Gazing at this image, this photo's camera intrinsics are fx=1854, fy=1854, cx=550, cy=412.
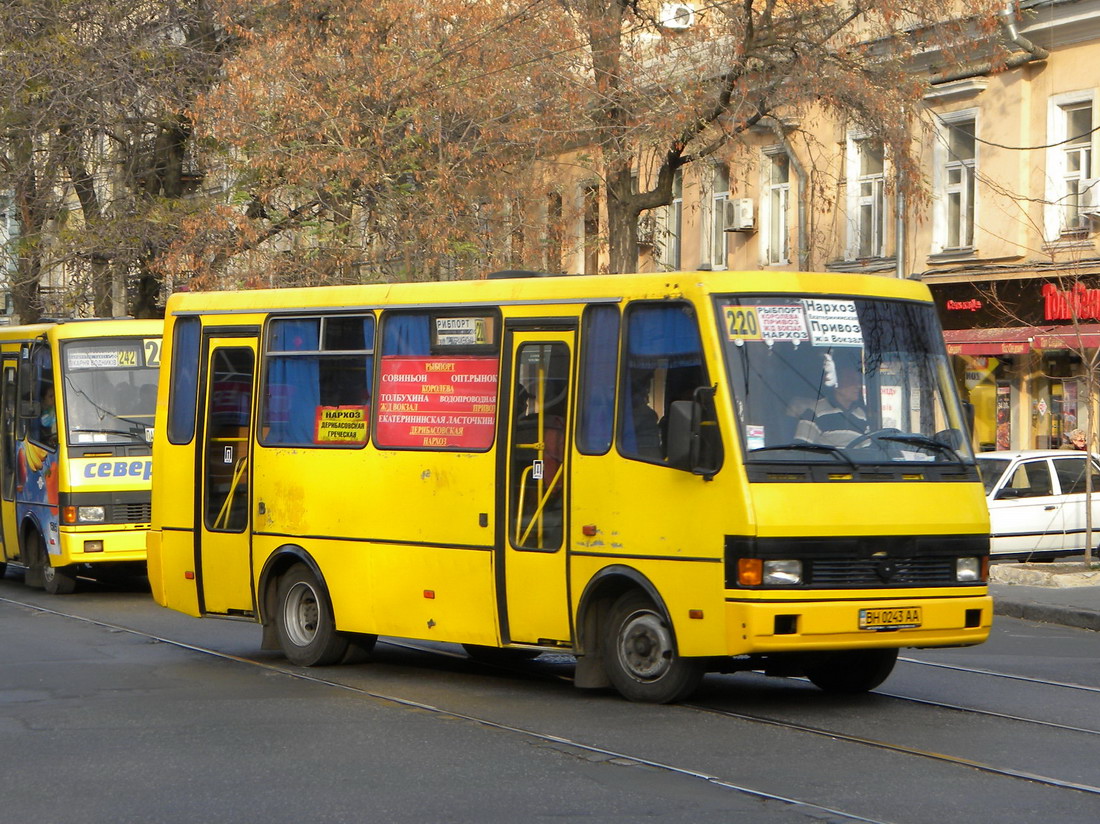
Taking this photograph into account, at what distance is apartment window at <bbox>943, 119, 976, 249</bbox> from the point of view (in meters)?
27.7

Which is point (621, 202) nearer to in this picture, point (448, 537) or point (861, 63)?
point (861, 63)

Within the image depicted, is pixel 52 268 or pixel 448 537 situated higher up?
pixel 52 268

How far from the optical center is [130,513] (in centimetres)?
1928

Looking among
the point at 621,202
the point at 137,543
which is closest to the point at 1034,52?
the point at 621,202

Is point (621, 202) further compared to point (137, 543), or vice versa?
point (621, 202)

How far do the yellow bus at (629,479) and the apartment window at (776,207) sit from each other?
19.7 metres

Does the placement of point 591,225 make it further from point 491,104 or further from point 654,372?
point 654,372

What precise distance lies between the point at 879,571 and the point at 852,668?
128cm

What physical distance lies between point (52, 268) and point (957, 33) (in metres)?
14.4

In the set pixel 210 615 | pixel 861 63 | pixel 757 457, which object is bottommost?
pixel 210 615

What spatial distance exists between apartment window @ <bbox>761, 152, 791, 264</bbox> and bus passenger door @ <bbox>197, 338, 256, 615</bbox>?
63.0 feet

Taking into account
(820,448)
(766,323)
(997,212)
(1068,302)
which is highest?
(997,212)

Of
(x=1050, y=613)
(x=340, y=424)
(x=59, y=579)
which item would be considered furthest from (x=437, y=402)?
(x=59, y=579)

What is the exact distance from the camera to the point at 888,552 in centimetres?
987
